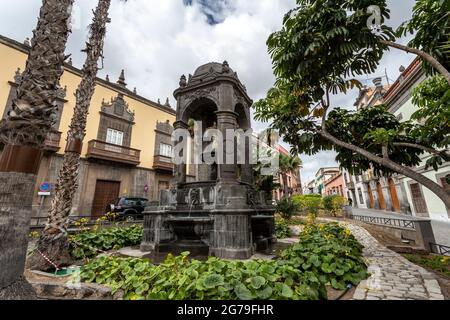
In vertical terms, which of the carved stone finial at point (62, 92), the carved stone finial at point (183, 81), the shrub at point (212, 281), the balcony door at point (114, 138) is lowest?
the shrub at point (212, 281)

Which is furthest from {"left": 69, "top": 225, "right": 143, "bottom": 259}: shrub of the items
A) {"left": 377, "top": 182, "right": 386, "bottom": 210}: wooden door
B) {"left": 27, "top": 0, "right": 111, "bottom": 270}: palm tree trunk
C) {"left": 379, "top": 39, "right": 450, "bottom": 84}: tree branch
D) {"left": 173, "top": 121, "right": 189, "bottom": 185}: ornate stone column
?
{"left": 377, "top": 182, "right": 386, "bottom": 210}: wooden door

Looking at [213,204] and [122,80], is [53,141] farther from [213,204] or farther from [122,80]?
[213,204]

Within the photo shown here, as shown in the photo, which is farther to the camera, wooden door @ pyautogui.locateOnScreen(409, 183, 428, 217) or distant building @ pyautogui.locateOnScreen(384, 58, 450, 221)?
wooden door @ pyautogui.locateOnScreen(409, 183, 428, 217)

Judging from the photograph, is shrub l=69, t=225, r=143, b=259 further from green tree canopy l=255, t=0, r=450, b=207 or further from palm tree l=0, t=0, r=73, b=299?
green tree canopy l=255, t=0, r=450, b=207

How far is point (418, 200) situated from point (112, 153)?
25581 millimetres

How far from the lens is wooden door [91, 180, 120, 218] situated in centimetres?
1608

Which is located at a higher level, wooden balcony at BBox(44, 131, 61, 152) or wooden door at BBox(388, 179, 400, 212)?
wooden balcony at BBox(44, 131, 61, 152)

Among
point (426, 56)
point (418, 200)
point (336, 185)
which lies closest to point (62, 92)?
point (426, 56)

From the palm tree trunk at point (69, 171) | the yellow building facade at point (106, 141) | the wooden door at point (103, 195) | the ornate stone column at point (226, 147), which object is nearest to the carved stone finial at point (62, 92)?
the yellow building facade at point (106, 141)

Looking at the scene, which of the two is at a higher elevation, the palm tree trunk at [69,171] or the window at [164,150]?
the window at [164,150]

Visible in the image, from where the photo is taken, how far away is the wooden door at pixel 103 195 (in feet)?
52.7

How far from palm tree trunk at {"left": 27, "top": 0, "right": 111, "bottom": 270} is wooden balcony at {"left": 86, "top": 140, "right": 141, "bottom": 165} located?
11830 millimetres

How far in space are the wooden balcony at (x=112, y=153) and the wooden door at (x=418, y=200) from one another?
2392cm

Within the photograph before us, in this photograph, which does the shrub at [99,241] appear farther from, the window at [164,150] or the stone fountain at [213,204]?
the window at [164,150]
